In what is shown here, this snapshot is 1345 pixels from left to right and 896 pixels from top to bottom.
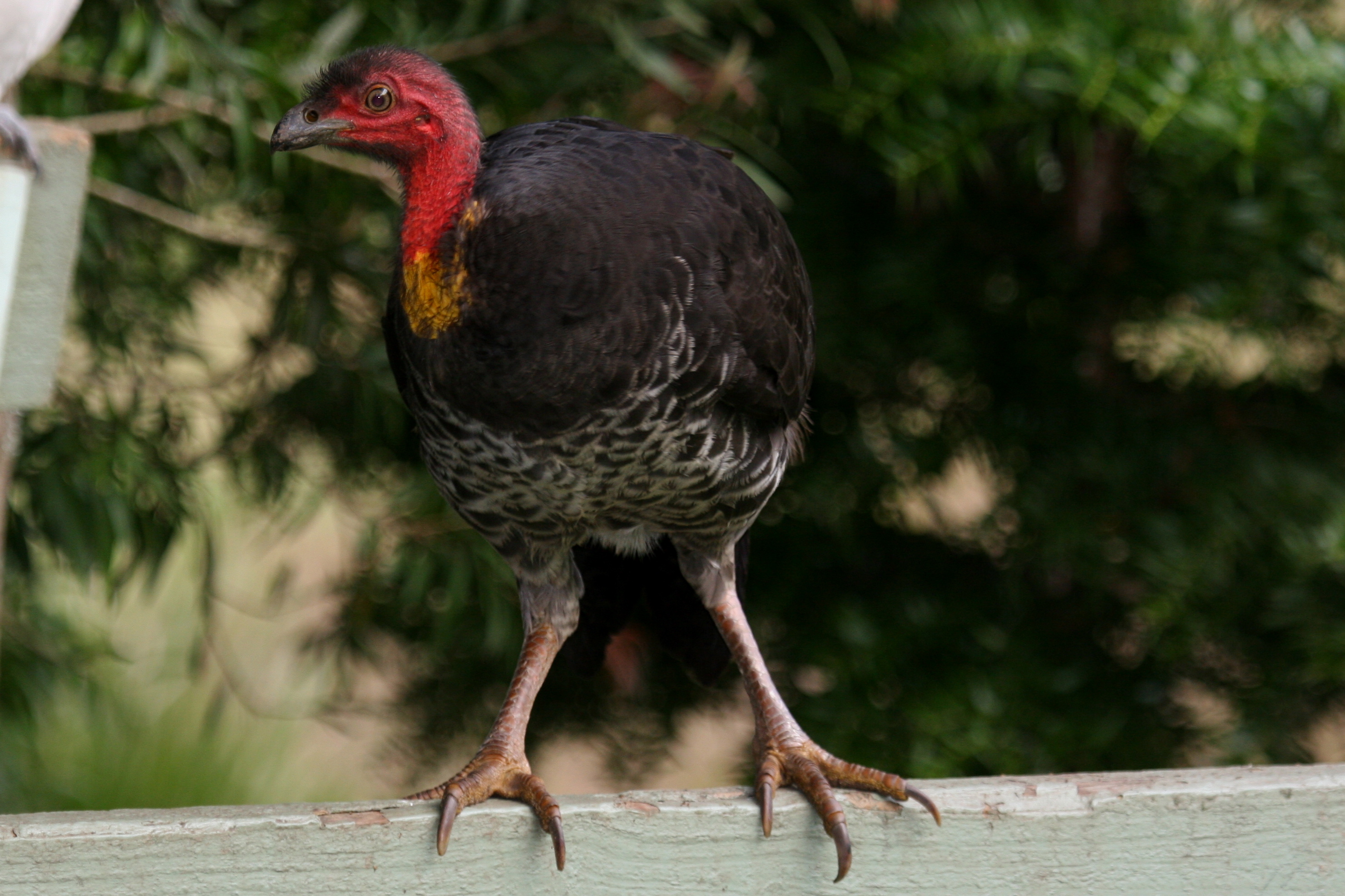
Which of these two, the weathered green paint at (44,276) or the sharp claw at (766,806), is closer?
the weathered green paint at (44,276)

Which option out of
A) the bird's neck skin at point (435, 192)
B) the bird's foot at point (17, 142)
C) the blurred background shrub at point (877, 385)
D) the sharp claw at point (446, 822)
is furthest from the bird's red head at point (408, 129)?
the blurred background shrub at point (877, 385)

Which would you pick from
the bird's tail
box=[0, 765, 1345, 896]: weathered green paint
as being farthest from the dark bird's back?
box=[0, 765, 1345, 896]: weathered green paint

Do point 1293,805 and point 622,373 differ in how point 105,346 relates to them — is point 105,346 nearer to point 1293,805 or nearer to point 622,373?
point 622,373

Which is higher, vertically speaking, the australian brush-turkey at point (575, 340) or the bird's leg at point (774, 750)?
the australian brush-turkey at point (575, 340)

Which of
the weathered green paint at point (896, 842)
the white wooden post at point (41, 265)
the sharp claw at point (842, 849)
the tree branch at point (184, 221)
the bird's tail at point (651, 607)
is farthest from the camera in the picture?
the tree branch at point (184, 221)

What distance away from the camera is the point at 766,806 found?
1.55 metres

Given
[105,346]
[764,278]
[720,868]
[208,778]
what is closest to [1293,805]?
[720,868]

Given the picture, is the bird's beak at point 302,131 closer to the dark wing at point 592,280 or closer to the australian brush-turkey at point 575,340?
the australian brush-turkey at point 575,340

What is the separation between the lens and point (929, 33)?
111 inches

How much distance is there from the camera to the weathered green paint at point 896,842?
4.58ft

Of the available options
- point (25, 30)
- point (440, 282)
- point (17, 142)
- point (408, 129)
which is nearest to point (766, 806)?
point (440, 282)

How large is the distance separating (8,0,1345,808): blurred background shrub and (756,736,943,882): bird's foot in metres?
1.12

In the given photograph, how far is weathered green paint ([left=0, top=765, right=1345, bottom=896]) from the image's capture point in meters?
1.40

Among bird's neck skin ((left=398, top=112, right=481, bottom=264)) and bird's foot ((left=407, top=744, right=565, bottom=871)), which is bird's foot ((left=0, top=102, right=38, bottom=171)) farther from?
bird's foot ((left=407, top=744, right=565, bottom=871))
